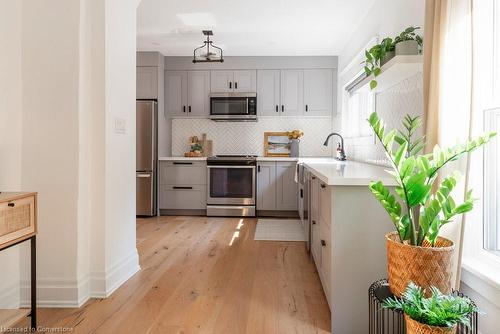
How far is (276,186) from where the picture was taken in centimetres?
510

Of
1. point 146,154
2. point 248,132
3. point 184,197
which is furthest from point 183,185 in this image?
point 248,132

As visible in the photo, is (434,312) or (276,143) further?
(276,143)

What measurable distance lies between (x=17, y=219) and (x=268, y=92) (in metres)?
4.19

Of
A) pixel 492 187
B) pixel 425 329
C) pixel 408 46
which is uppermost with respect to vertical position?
pixel 408 46

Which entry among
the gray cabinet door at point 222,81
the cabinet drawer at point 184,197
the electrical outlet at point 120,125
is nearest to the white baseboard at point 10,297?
the electrical outlet at point 120,125

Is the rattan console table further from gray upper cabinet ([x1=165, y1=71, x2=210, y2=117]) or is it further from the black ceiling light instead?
gray upper cabinet ([x1=165, y1=71, x2=210, y2=117])

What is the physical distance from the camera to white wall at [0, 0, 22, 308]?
6.81 feet

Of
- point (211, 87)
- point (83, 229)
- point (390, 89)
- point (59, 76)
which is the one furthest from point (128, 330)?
point (211, 87)

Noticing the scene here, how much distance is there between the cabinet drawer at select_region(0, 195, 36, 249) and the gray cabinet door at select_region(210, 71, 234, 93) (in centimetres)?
390

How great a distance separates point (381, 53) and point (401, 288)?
4.98ft

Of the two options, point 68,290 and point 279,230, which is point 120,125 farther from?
point 279,230

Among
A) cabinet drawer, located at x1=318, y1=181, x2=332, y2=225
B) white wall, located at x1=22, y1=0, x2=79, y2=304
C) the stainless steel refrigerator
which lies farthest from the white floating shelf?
the stainless steel refrigerator

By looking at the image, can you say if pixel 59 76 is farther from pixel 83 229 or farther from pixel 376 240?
pixel 376 240

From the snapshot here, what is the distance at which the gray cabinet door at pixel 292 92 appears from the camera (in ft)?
17.6
